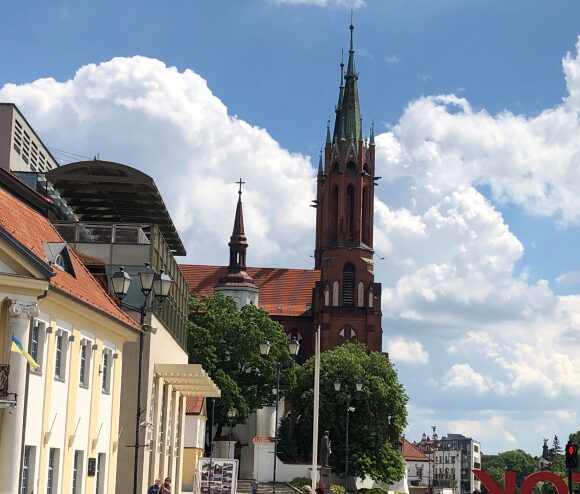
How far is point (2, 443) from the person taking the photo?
2539cm

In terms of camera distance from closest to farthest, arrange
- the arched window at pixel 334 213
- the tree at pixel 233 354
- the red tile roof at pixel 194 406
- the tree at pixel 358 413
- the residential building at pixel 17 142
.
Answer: the residential building at pixel 17 142 < the red tile roof at pixel 194 406 < the tree at pixel 233 354 < the tree at pixel 358 413 < the arched window at pixel 334 213

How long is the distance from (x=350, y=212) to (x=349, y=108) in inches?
546

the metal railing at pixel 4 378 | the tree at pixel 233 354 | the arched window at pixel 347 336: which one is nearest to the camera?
the metal railing at pixel 4 378

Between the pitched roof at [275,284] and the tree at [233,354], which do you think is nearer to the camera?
the tree at [233,354]

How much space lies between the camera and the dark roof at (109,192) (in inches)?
1898

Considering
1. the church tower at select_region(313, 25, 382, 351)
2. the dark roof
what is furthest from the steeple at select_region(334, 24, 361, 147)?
the dark roof

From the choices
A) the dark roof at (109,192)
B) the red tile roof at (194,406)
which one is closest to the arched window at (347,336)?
the red tile roof at (194,406)

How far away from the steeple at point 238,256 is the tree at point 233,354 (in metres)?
23.9

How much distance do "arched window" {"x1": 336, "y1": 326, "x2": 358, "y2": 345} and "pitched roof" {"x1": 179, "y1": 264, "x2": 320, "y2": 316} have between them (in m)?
8.13

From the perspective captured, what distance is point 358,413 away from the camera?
300ft

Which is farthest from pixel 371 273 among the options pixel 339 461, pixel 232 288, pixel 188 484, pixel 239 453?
pixel 188 484

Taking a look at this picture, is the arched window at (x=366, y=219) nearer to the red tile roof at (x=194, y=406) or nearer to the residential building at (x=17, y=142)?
the red tile roof at (x=194, y=406)

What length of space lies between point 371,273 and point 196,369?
259ft

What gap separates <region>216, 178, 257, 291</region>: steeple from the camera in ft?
393
